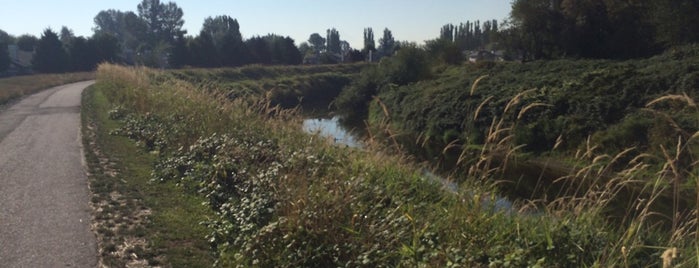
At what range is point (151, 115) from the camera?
653 inches

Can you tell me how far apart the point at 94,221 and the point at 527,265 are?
5.46 metres

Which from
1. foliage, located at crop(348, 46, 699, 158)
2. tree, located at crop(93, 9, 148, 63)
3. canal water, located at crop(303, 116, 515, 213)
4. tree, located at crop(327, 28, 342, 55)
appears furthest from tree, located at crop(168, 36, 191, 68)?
tree, located at crop(327, 28, 342, 55)

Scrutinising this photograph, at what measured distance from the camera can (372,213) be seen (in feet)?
22.0

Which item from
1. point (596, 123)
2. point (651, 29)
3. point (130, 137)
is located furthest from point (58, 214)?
point (651, 29)

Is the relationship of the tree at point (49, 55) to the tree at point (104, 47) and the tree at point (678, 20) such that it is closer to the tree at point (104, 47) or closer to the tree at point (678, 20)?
the tree at point (104, 47)

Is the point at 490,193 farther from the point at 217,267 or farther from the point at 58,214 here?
the point at 58,214

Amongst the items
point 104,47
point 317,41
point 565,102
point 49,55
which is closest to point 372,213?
point 565,102

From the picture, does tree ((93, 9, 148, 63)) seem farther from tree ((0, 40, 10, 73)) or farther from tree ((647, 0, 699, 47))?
tree ((647, 0, 699, 47))

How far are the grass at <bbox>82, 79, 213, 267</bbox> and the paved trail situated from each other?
213mm

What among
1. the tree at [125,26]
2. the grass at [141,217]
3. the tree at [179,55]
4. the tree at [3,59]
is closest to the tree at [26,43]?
the tree at [125,26]

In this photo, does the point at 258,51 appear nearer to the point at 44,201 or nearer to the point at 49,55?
the point at 49,55

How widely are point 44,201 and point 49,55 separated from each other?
70.1m

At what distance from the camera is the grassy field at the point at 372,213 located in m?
5.33

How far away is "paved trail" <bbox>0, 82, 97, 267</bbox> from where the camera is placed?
21.1ft
